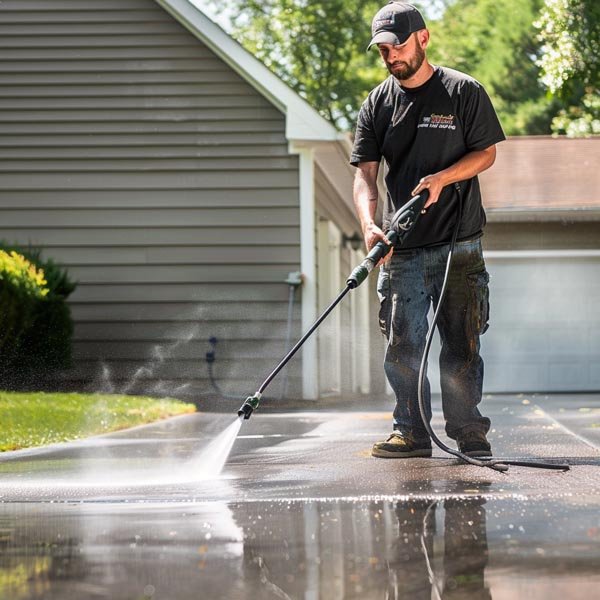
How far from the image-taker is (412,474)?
16.6 feet

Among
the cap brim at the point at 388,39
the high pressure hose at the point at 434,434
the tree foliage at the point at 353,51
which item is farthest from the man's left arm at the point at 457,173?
the tree foliage at the point at 353,51

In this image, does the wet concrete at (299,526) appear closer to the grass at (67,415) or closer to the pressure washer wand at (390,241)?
the pressure washer wand at (390,241)

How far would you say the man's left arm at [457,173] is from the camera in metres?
5.44

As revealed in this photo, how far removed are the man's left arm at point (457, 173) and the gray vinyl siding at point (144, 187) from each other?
731 centimetres

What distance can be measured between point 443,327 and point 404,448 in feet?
1.95

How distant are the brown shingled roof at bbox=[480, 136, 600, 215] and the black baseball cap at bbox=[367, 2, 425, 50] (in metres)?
11.4

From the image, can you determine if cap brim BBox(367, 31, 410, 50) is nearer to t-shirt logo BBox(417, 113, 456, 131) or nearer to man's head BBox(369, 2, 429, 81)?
man's head BBox(369, 2, 429, 81)

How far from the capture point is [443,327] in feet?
18.8

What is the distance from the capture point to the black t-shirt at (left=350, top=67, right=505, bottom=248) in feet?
18.4

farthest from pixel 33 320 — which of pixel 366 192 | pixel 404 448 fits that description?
pixel 404 448

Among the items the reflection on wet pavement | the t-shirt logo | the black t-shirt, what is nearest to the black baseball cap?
the black t-shirt

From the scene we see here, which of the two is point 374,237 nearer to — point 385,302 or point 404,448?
point 385,302

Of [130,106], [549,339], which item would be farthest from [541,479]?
[549,339]

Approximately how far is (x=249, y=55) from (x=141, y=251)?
2.35 metres
